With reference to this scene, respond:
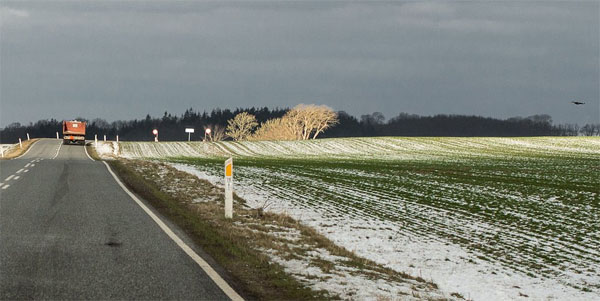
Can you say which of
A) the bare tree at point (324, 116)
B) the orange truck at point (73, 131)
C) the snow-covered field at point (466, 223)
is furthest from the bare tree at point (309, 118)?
the snow-covered field at point (466, 223)

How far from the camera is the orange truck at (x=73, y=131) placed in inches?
2512

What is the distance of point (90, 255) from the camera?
7.46 meters

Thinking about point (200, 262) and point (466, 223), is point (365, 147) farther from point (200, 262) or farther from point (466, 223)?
point (200, 262)

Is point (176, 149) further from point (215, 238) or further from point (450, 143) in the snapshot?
point (215, 238)

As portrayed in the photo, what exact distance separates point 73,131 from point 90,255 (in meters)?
62.2

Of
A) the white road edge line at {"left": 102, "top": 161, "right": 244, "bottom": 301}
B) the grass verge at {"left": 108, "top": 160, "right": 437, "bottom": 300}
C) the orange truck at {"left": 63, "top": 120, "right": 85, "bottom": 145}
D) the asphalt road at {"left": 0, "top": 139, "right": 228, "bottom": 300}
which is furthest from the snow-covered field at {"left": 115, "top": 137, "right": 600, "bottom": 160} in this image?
the white road edge line at {"left": 102, "top": 161, "right": 244, "bottom": 301}

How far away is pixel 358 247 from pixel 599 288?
432 cm

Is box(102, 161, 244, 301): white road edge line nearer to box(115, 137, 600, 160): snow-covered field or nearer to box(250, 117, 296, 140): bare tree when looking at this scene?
box(115, 137, 600, 160): snow-covered field

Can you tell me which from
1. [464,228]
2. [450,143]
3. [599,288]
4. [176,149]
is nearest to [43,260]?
[599,288]

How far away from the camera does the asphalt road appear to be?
5793 millimetres

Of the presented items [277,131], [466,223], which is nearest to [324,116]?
[277,131]

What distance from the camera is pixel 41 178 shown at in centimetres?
1942

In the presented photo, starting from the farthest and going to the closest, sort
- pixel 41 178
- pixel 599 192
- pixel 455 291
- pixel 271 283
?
pixel 599 192 < pixel 41 178 < pixel 455 291 < pixel 271 283

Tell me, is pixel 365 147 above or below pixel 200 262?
below
